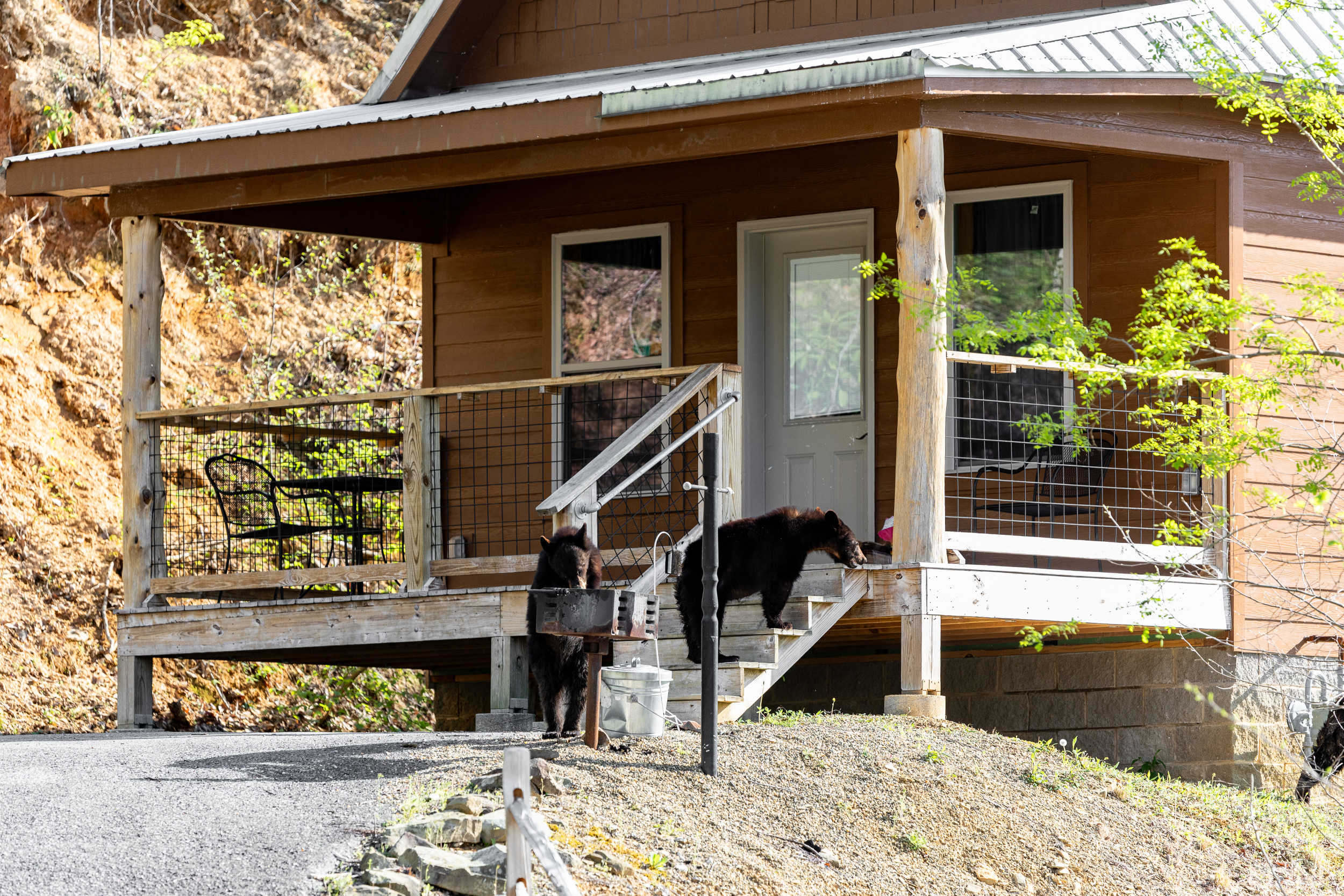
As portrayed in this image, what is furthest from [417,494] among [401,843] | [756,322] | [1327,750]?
[1327,750]

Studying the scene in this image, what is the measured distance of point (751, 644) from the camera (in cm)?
871

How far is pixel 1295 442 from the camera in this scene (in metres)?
10.3

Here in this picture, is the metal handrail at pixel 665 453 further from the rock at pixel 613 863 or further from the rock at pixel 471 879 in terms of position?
the rock at pixel 471 879

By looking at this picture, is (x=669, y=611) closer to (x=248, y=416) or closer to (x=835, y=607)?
(x=835, y=607)

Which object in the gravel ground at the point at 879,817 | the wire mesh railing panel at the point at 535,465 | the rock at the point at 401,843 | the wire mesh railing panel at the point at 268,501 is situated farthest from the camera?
the wire mesh railing panel at the point at 268,501

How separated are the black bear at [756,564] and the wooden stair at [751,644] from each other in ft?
0.36

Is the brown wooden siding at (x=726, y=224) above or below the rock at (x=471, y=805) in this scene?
above

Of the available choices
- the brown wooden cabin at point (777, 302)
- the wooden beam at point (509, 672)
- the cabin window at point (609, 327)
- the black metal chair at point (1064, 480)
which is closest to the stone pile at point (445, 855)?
the brown wooden cabin at point (777, 302)

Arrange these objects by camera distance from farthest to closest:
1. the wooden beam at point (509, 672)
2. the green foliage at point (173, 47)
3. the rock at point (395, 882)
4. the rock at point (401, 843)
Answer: the green foliage at point (173, 47) → the wooden beam at point (509, 672) → the rock at point (401, 843) → the rock at point (395, 882)

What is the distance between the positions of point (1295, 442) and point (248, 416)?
11.4 m

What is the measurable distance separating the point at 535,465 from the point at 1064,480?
4.04 meters

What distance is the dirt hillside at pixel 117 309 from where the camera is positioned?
15117 mm

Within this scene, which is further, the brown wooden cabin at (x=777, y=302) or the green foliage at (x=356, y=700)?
the green foliage at (x=356, y=700)

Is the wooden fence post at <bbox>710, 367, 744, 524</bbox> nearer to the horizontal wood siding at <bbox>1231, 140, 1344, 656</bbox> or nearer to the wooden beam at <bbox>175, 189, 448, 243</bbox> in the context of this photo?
the horizontal wood siding at <bbox>1231, 140, 1344, 656</bbox>
